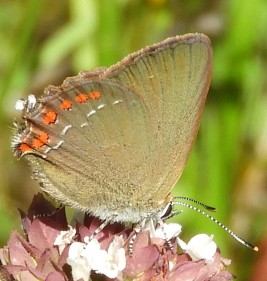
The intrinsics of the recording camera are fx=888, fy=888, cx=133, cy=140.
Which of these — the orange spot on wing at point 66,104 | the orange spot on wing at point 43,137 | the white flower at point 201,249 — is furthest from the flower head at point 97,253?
the orange spot on wing at point 66,104

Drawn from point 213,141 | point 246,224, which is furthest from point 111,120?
point 246,224

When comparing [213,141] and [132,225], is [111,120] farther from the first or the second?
[213,141]

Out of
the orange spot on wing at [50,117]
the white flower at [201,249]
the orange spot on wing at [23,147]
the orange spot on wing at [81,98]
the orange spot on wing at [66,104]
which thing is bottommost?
the white flower at [201,249]

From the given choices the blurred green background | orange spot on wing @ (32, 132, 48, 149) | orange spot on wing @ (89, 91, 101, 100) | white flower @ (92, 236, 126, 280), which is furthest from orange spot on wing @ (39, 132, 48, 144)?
the blurred green background

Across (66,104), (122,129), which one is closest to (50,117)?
(66,104)

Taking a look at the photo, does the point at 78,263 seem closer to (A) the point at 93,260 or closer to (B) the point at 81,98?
(A) the point at 93,260

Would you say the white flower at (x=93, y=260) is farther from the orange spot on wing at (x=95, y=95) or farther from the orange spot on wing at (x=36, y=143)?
the orange spot on wing at (x=95, y=95)
